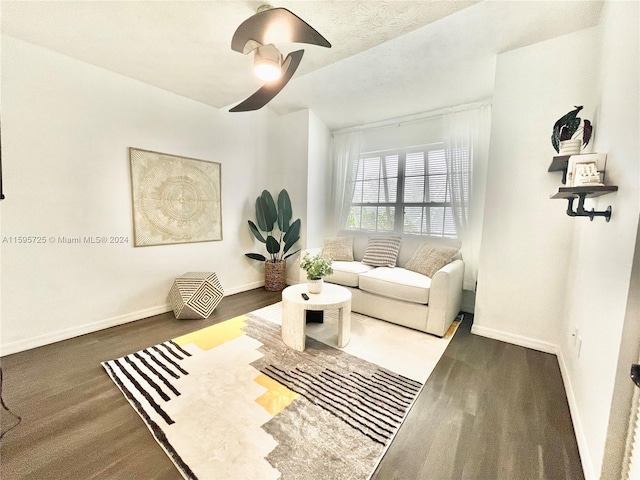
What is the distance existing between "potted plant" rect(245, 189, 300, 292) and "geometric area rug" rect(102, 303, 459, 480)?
56.6 inches

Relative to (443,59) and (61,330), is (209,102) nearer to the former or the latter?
(443,59)

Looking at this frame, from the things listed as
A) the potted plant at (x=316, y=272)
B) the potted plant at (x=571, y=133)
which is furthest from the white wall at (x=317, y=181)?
the potted plant at (x=571, y=133)

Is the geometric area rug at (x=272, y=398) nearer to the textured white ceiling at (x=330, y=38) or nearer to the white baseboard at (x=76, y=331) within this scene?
the white baseboard at (x=76, y=331)

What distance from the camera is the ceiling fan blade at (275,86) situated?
179cm

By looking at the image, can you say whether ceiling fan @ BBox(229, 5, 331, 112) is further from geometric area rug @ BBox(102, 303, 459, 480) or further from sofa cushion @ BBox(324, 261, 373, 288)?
geometric area rug @ BBox(102, 303, 459, 480)

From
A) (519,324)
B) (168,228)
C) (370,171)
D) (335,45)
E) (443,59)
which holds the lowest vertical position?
(519,324)

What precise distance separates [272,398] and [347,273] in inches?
67.3

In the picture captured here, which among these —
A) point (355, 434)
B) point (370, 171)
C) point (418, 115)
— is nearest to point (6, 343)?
point (355, 434)

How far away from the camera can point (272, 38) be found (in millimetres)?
1587

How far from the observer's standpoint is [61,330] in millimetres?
2381

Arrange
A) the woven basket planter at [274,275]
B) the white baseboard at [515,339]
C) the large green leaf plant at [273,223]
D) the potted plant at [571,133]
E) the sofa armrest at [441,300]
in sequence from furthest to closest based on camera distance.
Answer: the woven basket planter at [274,275]
the large green leaf plant at [273,223]
the sofa armrest at [441,300]
the white baseboard at [515,339]
the potted plant at [571,133]

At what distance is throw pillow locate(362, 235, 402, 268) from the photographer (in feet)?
11.0

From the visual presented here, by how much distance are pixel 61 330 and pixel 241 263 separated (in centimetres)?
201

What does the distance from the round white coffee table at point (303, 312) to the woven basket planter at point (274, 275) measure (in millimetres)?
1628
